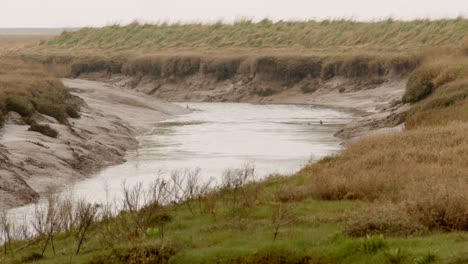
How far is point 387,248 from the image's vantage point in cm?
1744

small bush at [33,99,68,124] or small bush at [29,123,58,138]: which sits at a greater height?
small bush at [33,99,68,124]

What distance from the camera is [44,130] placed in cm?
4072

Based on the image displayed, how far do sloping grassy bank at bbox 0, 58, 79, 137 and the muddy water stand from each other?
4244 millimetres

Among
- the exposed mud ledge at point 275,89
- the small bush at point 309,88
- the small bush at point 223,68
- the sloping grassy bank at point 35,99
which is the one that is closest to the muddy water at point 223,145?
the sloping grassy bank at point 35,99

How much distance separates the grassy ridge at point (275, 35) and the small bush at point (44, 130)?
49.1 m

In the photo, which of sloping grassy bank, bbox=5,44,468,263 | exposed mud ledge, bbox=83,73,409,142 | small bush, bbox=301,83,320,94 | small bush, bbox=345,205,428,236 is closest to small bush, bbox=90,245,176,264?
sloping grassy bank, bbox=5,44,468,263

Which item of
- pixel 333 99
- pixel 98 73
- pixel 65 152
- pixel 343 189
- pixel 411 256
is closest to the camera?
pixel 411 256

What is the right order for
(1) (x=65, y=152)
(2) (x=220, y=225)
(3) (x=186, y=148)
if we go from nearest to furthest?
(2) (x=220, y=225) < (1) (x=65, y=152) < (3) (x=186, y=148)

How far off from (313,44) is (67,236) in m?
76.5

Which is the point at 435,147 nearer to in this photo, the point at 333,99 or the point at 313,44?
the point at 333,99

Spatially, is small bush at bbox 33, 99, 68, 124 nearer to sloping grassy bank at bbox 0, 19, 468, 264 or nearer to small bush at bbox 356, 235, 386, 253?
sloping grassy bank at bbox 0, 19, 468, 264

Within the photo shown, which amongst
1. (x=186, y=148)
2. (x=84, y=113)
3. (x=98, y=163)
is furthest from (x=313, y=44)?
(x=98, y=163)

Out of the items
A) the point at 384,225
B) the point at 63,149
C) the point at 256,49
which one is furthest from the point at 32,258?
the point at 256,49

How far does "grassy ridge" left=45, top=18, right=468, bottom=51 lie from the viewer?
89.8 meters
